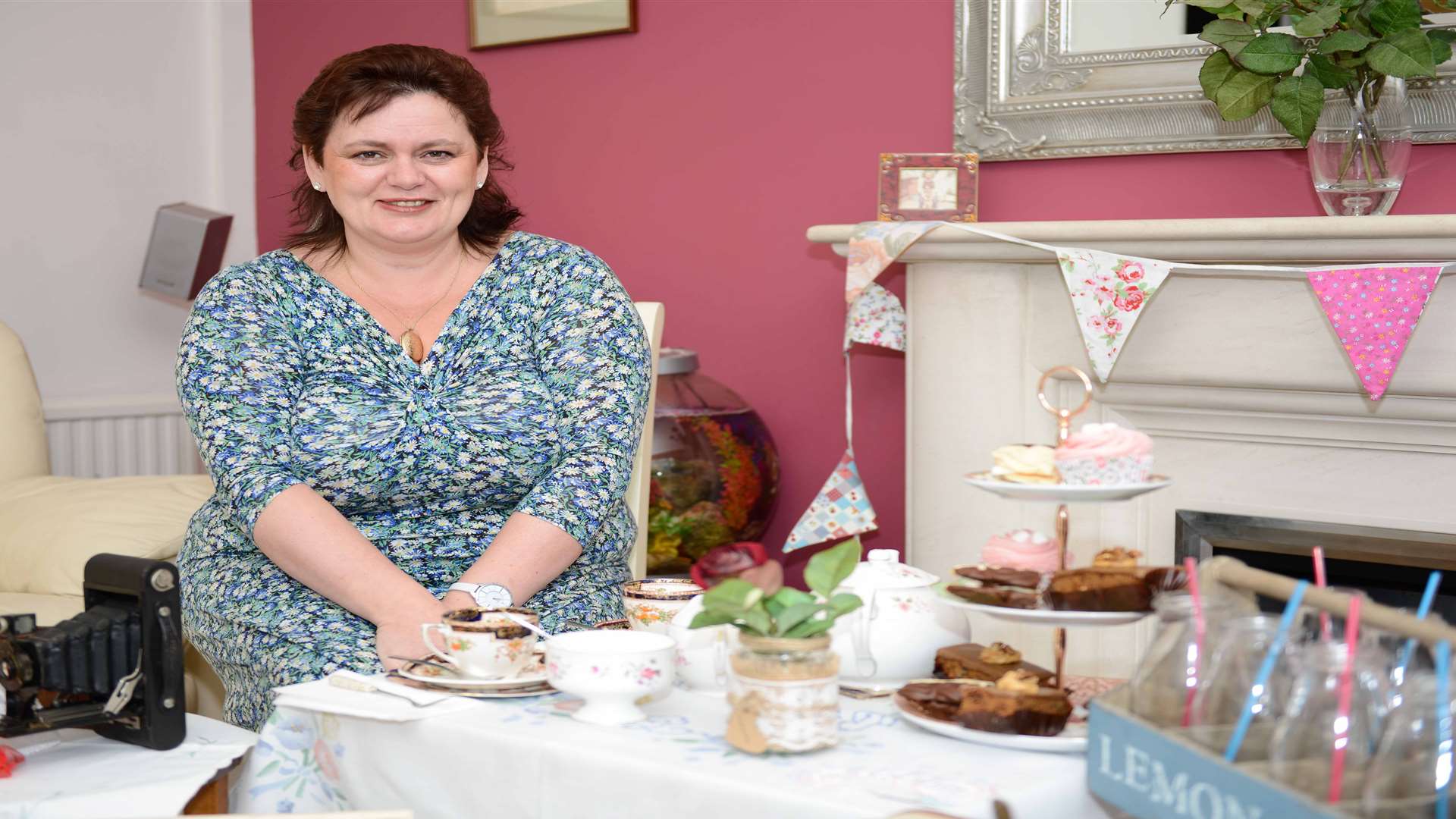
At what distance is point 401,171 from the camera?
1889 millimetres

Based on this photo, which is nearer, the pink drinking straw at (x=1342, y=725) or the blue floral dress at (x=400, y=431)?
the pink drinking straw at (x=1342, y=725)

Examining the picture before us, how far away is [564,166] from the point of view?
3.03m

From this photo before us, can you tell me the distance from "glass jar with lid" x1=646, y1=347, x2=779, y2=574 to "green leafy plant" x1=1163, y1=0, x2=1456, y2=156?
103 cm

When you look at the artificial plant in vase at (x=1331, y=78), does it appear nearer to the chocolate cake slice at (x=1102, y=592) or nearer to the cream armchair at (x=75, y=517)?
the cream armchair at (x=75, y=517)

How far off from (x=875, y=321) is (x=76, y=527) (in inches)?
55.9

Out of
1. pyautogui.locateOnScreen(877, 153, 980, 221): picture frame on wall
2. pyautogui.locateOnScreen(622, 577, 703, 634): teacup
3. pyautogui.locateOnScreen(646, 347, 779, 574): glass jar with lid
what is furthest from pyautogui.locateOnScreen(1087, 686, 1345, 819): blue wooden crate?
pyautogui.locateOnScreen(646, 347, 779, 574): glass jar with lid

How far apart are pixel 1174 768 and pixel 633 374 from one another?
3.62 ft

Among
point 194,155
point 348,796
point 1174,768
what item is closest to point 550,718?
point 348,796

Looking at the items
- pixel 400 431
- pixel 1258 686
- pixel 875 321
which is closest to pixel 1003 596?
pixel 1258 686

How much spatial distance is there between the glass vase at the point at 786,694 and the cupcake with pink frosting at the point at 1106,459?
23cm

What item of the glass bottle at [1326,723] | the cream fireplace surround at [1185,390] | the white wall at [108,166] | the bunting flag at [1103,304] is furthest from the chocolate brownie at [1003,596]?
the white wall at [108,166]

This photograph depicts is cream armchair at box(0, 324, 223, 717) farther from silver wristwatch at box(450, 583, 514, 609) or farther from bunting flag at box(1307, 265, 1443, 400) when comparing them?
bunting flag at box(1307, 265, 1443, 400)

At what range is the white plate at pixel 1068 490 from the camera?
102 centimetres

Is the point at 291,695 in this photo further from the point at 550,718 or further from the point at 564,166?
the point at 564,166
